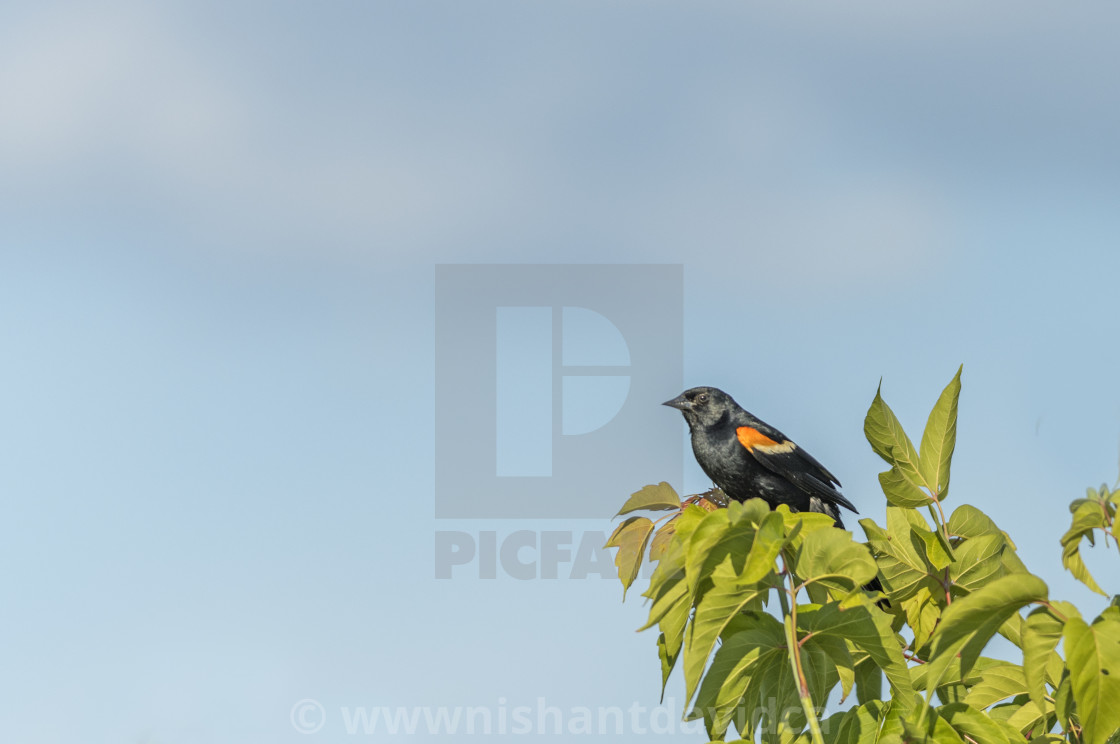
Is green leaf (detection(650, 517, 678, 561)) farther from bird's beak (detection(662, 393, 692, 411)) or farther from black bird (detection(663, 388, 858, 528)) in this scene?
bird's beak (detection(662, 393, 692, 411))

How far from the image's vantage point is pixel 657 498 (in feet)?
10.4

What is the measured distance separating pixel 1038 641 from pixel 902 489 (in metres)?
0.82

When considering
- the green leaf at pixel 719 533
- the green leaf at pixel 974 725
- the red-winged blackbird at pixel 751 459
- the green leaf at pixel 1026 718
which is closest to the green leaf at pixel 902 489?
the green leaf at pixel 1026 718

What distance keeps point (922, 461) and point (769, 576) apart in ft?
2.49

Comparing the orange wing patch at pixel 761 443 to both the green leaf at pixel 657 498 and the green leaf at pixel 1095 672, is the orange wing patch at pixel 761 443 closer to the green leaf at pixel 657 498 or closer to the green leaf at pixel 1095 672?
the green leaf at pixel 657 498

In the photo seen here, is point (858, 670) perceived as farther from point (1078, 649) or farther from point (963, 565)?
point (1078, 649)

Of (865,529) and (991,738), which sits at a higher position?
(865,529)

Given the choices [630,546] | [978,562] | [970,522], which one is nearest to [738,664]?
[978,562]

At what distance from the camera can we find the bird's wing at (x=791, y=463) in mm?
4906

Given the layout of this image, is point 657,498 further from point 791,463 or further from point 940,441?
point 791,463

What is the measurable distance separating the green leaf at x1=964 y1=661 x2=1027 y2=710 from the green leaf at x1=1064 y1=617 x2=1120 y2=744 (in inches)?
23.0

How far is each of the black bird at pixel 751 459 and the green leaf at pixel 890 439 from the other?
2.35 meters

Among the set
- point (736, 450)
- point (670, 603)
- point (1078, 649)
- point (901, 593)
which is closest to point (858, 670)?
point (901, 593)

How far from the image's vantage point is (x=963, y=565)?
2396 millimetres
